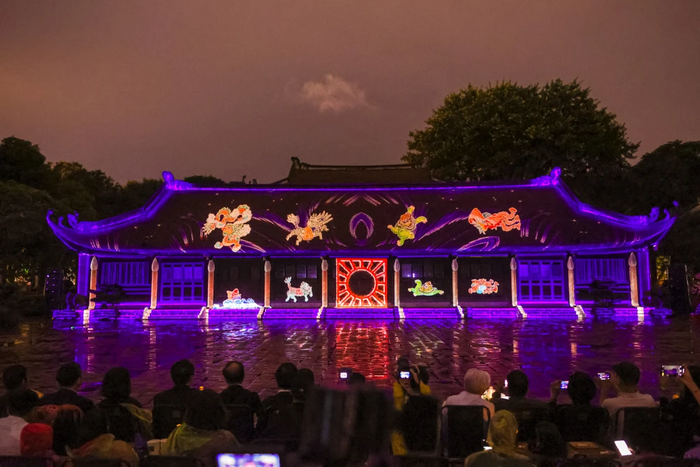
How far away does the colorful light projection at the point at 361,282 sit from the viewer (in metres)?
24.3

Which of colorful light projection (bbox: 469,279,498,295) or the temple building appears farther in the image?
colorful light projection (bbox: 469,279,498,295)

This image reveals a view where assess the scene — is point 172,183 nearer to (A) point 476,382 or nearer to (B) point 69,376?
(B) point 69,376

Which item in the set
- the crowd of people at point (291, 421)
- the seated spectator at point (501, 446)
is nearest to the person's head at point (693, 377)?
the crowd of people at point (291, 421)

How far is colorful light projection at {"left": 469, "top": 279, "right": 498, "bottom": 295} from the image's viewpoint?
24.6 m

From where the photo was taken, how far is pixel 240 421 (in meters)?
4.97

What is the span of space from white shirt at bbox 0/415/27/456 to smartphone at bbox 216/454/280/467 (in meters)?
2.08

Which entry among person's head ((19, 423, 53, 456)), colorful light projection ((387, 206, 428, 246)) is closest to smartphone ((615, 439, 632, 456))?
person's head ((19, 423, 53, 456))

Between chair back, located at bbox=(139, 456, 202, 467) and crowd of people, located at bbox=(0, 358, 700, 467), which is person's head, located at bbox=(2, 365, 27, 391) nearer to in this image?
crowd of people, located at bbox=(0, 358, 700, 467)

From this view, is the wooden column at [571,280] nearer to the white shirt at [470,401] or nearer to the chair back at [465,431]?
the white shirt at [470,401]

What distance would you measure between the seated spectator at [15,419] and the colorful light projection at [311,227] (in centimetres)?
1884

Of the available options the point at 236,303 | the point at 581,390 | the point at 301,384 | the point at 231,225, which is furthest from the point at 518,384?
the point at 236,303

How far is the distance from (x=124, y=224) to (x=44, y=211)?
278 inches

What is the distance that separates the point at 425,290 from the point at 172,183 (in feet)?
37.3

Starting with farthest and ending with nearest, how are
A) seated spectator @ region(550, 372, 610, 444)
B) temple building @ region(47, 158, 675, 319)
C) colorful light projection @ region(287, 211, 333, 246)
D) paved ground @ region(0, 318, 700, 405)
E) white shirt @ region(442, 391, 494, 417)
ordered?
colorful light projection @ region(287, 211, 333, 246) < temple building @ region(47, 158, 675, 319) < paved ground @ region(0, 318, 700, 405) < white shirt @ region(442, 391, 494, 417) < seated spectator @ region(550, 372, 610, 444)
